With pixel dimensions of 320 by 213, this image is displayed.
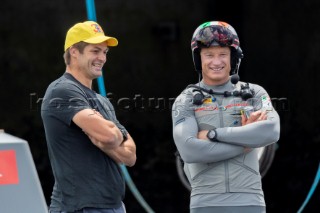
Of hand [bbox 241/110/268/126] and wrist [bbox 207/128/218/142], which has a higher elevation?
hand [bbox 241/110/268/126]

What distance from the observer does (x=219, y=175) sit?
11.4 ft

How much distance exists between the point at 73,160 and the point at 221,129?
0.66 m

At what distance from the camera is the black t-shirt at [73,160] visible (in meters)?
3.37

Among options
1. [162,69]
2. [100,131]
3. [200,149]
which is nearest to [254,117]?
[200,149]

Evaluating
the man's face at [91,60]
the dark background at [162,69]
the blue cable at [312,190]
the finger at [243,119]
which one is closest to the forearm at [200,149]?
the finger at [243,119]

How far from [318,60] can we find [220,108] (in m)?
1.81

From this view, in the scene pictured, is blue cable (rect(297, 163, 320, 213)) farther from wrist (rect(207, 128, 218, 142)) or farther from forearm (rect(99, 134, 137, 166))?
forearm (rect(99, 134, 137, 166))

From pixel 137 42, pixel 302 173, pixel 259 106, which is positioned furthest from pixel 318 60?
pixel 259 106

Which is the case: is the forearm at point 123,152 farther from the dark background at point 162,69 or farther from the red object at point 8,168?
the dark background at point 162,69

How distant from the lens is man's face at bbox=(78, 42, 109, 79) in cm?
357

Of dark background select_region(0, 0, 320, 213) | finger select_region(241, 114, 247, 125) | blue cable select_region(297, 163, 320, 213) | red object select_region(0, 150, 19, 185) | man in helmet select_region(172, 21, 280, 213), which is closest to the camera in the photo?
red object select_region(0, 150, 19, 185)

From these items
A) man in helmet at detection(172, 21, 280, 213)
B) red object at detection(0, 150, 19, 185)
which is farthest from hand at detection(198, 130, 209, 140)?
red object at detection(0, 150, 19, 185)

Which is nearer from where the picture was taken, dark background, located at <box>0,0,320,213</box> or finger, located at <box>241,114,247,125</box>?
finger, located at <box>241,114,247,125</box>

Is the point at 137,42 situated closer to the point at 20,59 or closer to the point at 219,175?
the point at 20,59
